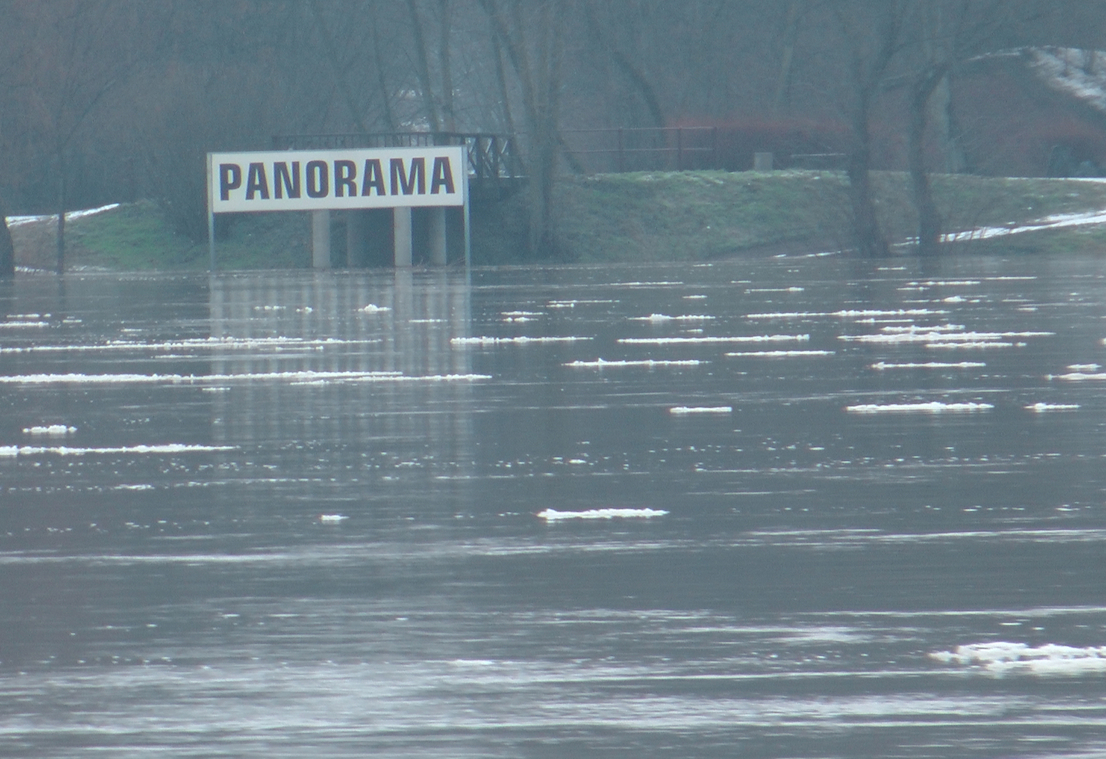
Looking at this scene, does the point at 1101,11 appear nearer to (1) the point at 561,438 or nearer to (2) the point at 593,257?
(2) the point at 593,257

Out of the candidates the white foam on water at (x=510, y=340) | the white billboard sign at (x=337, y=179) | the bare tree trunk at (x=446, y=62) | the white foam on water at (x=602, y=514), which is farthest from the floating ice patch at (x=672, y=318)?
the bare tree trunk at (x=446, y=62)

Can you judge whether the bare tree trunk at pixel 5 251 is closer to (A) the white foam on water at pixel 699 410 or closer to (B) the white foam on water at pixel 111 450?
(A) the white foam on water at pixel 699 410

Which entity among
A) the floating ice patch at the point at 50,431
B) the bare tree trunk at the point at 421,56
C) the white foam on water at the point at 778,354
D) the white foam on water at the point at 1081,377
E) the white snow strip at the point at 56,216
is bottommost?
the floating ice patch at the point at 50,431

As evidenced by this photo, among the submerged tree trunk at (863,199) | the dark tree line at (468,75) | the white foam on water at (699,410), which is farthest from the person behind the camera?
the dark tree line at (468,75)

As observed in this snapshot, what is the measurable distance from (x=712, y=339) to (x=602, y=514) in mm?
10085

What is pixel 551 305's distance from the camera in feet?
81.4

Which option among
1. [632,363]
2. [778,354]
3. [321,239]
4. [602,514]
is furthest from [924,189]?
[602,514]

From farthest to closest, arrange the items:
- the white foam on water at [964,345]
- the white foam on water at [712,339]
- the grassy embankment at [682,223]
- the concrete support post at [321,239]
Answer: the grassy embankment at [682,223] < the concrete support post at [321,239] < the white foam on water at [712,339] < the white foam on water at [964,345]

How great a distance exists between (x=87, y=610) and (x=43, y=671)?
2.45ft

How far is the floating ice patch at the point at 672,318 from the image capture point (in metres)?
20.6

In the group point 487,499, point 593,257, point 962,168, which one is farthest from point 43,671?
point 962,168

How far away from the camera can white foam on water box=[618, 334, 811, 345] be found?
1709 centimetres

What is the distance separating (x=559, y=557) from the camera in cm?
677

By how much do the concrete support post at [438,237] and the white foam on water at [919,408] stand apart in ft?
109
